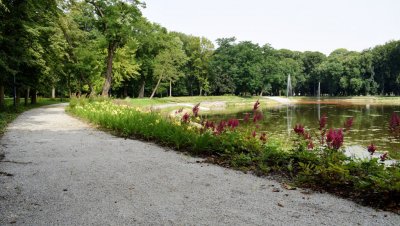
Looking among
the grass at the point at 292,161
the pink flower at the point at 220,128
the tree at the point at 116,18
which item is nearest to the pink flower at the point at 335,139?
the grass at the point at 292,161

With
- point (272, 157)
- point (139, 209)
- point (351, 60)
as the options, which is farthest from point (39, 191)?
point (351, 60)

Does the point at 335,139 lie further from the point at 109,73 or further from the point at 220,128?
the point at 109,73

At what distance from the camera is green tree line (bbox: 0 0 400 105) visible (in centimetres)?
2127

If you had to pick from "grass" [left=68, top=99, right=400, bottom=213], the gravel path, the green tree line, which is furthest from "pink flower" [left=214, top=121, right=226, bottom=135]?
the green tree line

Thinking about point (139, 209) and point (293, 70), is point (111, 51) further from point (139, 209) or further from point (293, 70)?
point (293, 70)

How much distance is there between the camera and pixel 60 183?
6055 millimetres

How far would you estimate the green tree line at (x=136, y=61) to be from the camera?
21.3 m

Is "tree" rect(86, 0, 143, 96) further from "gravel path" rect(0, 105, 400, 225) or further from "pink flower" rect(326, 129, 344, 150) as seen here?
"pink flower" rect(326, 129, 344, 150)

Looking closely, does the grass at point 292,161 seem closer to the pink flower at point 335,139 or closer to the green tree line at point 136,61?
the pink flower at point 335,139

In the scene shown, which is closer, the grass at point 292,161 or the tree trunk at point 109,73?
the grass at point 292,161

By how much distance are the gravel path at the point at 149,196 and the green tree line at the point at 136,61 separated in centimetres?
752

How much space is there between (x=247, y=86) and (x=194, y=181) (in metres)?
70.4

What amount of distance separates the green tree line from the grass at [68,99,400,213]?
750cm

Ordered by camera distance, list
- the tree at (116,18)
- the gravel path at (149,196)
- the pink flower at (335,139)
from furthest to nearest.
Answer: the tree at (116,18), the pink flower at (335,139), the gravel path at (149,196)
